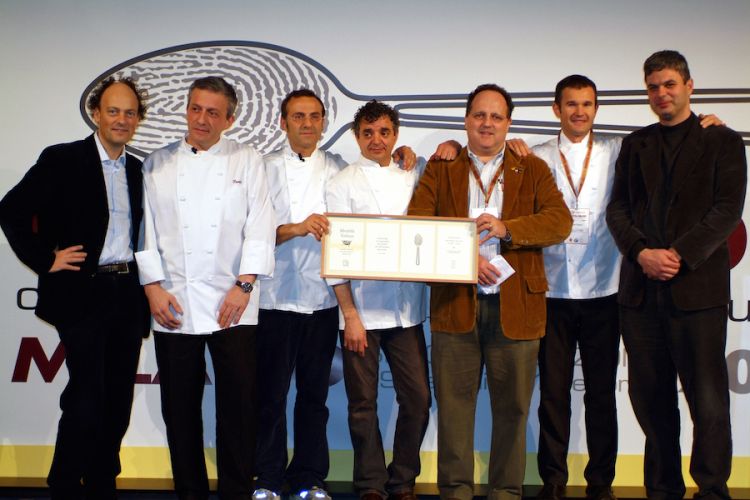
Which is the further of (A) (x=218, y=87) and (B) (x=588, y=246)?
(B) (x=588, y=246)

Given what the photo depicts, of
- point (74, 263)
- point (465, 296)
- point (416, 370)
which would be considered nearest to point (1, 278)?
point (74, 263)

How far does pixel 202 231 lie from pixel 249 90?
4.61 ft

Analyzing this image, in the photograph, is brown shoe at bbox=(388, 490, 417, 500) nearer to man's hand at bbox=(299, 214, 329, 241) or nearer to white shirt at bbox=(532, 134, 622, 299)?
white shirt at bbox=(532, 134, 622, 299)

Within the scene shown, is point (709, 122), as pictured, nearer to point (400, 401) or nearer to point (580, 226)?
point (580, 226)

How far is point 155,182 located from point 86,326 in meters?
0.67

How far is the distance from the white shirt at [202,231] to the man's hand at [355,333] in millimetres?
422

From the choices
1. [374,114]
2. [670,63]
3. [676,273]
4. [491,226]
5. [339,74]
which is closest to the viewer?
[491,226]

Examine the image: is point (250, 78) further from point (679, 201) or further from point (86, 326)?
point (679, 201)

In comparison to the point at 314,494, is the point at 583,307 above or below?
above

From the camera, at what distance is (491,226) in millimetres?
2980

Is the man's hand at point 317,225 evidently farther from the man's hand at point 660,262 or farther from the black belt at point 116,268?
the man's hand at point 660,262

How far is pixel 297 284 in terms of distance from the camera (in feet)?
11.3

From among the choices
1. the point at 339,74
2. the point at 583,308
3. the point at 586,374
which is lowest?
the point at 586,374

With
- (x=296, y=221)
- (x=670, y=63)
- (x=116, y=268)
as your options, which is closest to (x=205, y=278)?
(x=116, y=268)
